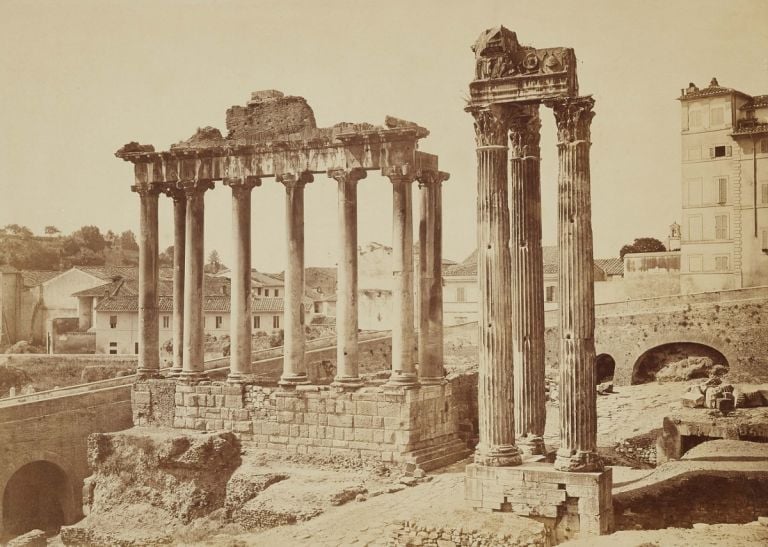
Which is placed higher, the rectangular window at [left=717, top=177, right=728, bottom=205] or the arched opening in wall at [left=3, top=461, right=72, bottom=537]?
the rectangular window at [left=717, top=177, right=728, bottom=205]

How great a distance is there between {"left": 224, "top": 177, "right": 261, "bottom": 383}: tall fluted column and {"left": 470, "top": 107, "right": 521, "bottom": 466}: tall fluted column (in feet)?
35.9

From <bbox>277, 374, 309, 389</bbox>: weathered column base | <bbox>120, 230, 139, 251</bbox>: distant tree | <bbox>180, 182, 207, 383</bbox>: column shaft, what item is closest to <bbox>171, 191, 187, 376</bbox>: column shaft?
<bbox>180, 182, 207, 383</bbox>: column shaft

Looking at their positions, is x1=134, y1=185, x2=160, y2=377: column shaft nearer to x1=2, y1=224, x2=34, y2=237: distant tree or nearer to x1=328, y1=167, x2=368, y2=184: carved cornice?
x1=328, y1=167, x2=368, y2=184: carved cornice

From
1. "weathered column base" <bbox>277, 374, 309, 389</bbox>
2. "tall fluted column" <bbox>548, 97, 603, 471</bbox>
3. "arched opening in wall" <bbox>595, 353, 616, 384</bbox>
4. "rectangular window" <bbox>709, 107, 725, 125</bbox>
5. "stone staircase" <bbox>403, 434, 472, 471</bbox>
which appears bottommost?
"stone staircase" <bbox>403, 434, 472, 471</bbox>

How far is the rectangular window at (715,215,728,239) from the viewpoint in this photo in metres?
39.7

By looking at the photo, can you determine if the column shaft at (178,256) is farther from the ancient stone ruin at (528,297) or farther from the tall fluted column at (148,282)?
the ancient stone ruin at (528,297)

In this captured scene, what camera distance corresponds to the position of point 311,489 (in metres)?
24.3

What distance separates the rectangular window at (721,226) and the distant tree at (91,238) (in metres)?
39.6

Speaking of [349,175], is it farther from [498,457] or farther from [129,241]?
[129,241]

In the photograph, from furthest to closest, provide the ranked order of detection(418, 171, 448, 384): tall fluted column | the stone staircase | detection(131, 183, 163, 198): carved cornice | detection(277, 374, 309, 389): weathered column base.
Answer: detection(131, 183, 163, 198): carved cornice → detection(418, 171, 448, 384): tall fluted column → detection(277, 374, 309, 389): weathered column base → the stone staircase

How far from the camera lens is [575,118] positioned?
19.7 meters

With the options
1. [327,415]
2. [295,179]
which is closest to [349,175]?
[295,179]

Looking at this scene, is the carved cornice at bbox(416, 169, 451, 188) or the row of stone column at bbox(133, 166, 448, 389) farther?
the carved cornice at bbox(416, 169, 451, 188)

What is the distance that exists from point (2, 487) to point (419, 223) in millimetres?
14498
